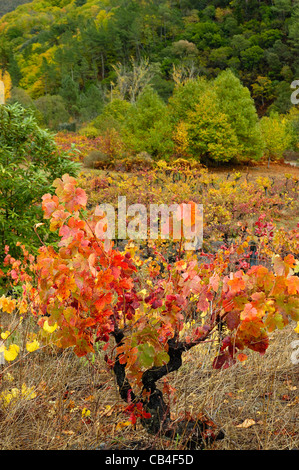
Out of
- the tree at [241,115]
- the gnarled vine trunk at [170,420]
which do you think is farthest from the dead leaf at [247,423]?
the tree at [241,115]

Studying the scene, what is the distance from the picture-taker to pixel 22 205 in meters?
3.37

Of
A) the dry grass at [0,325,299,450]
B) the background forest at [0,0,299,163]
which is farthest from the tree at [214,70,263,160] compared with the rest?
the dry grass at [0,325,299,450]

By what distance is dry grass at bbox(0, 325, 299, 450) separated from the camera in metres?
1.60

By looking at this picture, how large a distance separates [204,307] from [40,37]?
64515 millimetres

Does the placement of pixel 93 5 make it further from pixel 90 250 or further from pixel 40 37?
pixel 90 250

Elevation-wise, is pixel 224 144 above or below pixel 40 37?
below

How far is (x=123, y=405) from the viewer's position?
183 centimetres

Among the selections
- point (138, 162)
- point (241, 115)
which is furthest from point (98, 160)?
point (241, 115)

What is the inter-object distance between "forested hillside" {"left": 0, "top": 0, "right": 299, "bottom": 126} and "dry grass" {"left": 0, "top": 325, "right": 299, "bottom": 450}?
2708 cm

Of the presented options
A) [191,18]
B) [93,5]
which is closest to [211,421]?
[191,18]

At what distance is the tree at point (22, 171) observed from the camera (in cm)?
324

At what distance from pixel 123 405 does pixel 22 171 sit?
228 centimetres

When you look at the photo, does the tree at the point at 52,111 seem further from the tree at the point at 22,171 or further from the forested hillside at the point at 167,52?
the tree at the point at 22,171

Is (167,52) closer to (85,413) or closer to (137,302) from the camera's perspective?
(137,302)
